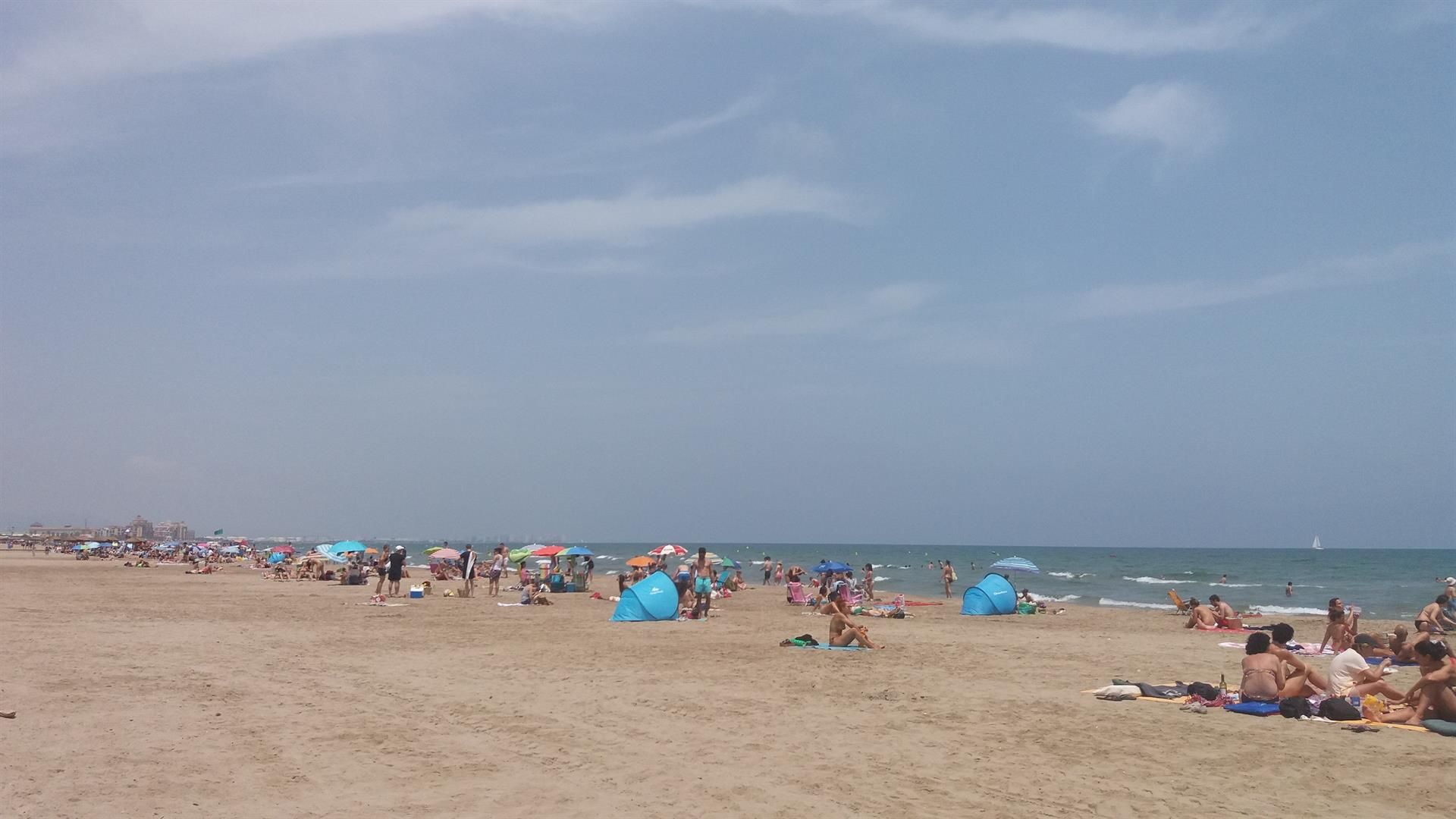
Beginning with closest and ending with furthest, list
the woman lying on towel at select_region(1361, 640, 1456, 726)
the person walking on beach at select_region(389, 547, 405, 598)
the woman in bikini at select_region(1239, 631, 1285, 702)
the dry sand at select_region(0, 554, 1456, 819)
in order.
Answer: the dry sand at select_region(0, 554, 1456, 819) → the woman lying on towel at select_region(1361, 640, 1456, 726) → the woman in bikini at select_region(1239, 631, 1285, 702) → the person walking on beach at select_region(389, 547, 405, 598)

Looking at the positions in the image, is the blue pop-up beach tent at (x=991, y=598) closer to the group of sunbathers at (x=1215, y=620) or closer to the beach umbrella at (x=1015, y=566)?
the group of sunbathers at (x=1215, y=620)

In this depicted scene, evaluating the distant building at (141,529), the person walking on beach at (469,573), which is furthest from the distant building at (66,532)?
the person walking on beach at (469,573)

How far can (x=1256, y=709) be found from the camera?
1012cm

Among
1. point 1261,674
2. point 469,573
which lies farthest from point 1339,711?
point 469,573

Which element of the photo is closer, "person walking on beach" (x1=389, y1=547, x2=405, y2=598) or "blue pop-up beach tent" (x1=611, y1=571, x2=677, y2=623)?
"blue pop-up beach tent" (x1=611, y1=571, x2=677, y2=623)

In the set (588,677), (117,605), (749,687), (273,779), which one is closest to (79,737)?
(273,779)

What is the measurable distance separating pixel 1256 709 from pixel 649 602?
12.6 meters

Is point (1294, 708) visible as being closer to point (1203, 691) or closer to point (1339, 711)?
point (1339, 711)

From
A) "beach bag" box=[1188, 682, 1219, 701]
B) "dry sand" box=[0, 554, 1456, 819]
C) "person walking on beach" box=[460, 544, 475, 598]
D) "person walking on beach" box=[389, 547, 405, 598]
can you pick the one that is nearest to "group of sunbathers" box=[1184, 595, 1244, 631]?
"dry sand" box=[0, 554, 1456, 819]

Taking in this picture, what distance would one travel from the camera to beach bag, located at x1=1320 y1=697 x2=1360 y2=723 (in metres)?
9.76

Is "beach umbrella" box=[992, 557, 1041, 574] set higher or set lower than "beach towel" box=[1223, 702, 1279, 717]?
higher

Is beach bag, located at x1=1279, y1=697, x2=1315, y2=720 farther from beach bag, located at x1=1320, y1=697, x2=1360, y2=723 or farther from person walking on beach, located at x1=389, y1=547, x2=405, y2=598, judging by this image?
person walking on beach, located at x1=389, y1=547, x2=405, y2=598

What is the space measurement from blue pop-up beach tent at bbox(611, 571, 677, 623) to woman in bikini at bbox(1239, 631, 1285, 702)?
12.0 metres

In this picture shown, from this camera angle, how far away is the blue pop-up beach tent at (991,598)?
24.6 m
